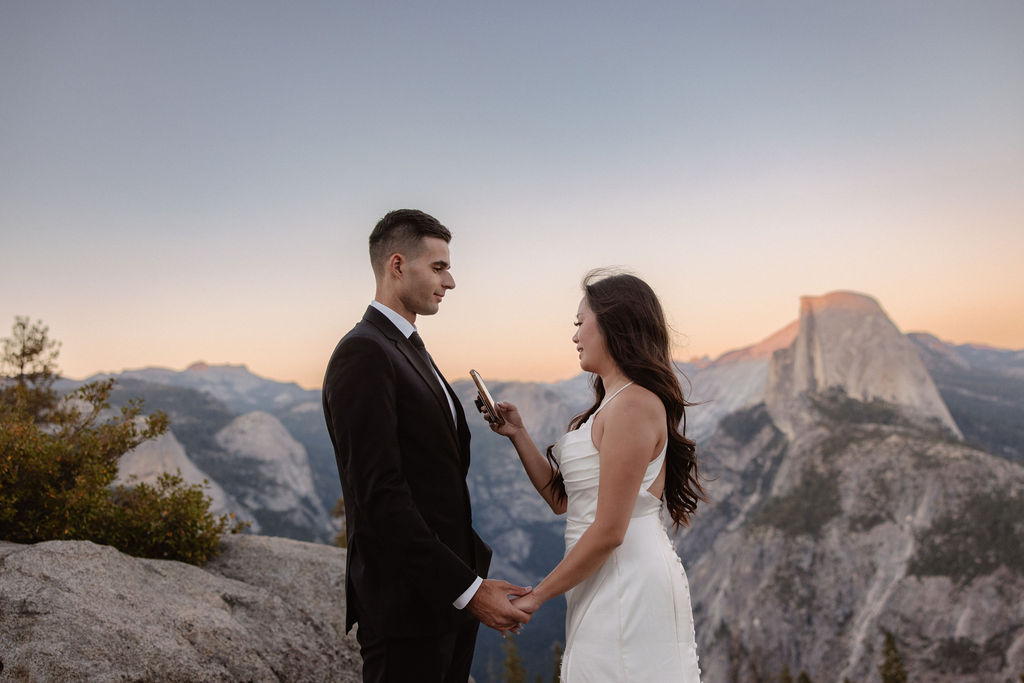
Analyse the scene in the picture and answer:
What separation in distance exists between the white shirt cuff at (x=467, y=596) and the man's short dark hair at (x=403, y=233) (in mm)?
2029

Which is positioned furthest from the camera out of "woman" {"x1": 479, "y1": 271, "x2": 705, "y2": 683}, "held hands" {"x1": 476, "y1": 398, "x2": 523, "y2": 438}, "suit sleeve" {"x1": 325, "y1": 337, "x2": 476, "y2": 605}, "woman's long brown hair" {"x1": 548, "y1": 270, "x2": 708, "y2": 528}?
"held hands" {"x1": 476, "y1": 398, "x2": 523, "y2": 438}

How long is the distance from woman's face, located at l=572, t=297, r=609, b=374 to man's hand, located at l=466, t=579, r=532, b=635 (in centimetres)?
139

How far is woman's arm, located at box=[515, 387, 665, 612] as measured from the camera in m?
3.87

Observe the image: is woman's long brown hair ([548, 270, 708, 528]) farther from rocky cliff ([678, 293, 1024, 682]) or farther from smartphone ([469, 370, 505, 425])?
rocky cliff ([678, 293, 1024, 682])

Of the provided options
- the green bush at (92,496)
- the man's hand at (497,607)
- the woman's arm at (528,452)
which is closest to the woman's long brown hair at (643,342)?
the woman's arm at (528,452)

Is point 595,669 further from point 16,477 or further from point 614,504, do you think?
point 16,477

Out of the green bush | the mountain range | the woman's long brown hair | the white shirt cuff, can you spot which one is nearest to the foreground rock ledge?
the green bush

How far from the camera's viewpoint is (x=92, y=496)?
779cm

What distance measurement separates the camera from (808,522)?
4793 inches

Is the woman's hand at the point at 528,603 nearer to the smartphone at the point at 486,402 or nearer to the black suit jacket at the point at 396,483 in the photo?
the black suit jacket at the point at 396,483

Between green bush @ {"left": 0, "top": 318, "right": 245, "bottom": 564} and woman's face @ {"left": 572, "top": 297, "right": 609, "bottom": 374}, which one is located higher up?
woman's face @ {"left": 572, "top": 297, "right": 609, "bottom": 374}

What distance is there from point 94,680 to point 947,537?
405 ft

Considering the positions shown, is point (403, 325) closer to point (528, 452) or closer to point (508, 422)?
point (508, 422)

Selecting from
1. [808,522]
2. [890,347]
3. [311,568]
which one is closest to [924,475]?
[808,522]
